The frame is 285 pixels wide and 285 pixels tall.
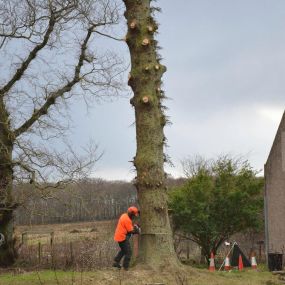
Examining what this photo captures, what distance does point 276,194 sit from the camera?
88.6 feet

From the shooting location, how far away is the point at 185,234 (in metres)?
33.5

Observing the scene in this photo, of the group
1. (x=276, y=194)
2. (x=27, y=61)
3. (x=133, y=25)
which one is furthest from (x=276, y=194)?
(x=133, y=25)

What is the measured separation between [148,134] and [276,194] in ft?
50.3

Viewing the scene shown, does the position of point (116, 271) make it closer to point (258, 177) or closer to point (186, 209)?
point (186, 209)

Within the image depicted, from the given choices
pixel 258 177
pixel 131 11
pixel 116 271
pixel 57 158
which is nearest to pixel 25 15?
pixel 57 158

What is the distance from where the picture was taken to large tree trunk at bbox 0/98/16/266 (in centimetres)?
2173

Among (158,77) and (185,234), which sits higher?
(158,77)

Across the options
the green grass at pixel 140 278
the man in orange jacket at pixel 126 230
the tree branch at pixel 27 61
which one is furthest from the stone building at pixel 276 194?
the man in orange jacket at pixel 126 230

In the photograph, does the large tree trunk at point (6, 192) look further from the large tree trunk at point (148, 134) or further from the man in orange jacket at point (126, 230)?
the large tree trunk at point (148, 134)

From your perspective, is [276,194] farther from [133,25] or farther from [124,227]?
[133,25]

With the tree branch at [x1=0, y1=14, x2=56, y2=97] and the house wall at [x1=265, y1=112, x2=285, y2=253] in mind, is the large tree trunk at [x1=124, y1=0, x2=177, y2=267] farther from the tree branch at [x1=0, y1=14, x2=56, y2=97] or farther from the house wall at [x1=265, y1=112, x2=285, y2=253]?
the house wall at [x1=265, y1=112, x2=285, y2=253]

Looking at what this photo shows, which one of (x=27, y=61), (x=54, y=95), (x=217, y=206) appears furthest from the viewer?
(x=217, y=206)

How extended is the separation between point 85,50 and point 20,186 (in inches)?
269

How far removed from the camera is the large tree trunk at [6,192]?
21734 mm
